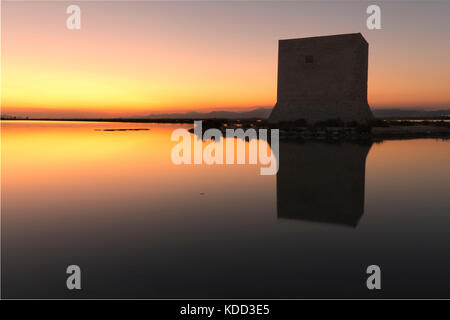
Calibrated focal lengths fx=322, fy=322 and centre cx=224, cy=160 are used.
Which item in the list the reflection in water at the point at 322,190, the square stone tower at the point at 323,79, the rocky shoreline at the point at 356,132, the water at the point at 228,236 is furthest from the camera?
the square stone tower at the point at 323,79

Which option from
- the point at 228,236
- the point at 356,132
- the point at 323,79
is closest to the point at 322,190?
the point at 228,236

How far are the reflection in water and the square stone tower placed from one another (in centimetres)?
1950

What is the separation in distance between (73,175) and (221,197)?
512 centimetres

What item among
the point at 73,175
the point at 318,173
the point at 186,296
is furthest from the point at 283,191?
the point at 73,175

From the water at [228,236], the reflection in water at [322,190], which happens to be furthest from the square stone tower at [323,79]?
the water at [228,236]

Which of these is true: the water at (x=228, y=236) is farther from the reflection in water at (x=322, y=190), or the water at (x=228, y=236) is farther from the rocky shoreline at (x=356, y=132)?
the rocky shoreline at (x=356, y=132)

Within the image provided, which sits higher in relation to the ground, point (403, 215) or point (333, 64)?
point (333, 64)

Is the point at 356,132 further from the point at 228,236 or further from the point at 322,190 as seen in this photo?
the point at 228,236

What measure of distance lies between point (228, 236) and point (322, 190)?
10.7 feet

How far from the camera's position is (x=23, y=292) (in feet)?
9.52

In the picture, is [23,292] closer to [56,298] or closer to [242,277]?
[56,298]

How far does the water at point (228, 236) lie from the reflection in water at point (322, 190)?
0.03m

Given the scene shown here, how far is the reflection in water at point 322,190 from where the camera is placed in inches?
200

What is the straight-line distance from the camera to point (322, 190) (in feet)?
22.0
